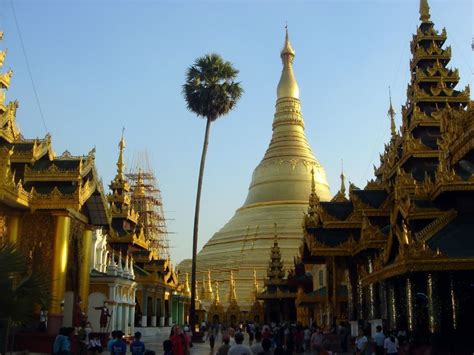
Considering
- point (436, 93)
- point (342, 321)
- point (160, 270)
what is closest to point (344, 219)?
point (342, 321)

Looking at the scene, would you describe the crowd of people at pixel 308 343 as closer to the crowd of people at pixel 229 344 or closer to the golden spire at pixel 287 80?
the crowd of people at pixel 229 344

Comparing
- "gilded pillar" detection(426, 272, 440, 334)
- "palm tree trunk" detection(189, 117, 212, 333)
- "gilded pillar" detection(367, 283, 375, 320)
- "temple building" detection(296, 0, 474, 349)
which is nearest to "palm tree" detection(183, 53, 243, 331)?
"palm tree trunk" detection(189, 117, 212, 333)

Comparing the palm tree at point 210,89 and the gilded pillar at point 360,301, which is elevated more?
the palm tree at point 210,89

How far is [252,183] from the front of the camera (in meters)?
72.9

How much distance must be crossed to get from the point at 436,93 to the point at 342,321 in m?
12.4

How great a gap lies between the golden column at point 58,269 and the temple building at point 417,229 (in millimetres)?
10592

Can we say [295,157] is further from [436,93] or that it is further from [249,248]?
[436,93]

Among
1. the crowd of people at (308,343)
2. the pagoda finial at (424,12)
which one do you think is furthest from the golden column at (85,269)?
the pagoda finial at (424,12)

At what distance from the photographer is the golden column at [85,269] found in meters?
24.9

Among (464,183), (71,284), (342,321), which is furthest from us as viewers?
(342,321)

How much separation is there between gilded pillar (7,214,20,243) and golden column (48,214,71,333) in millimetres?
1366

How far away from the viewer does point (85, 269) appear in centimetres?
2523

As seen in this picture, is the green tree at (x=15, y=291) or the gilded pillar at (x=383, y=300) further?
the gilded pillar at (x=383, y=300)

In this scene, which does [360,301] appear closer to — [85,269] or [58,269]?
[85,269]
